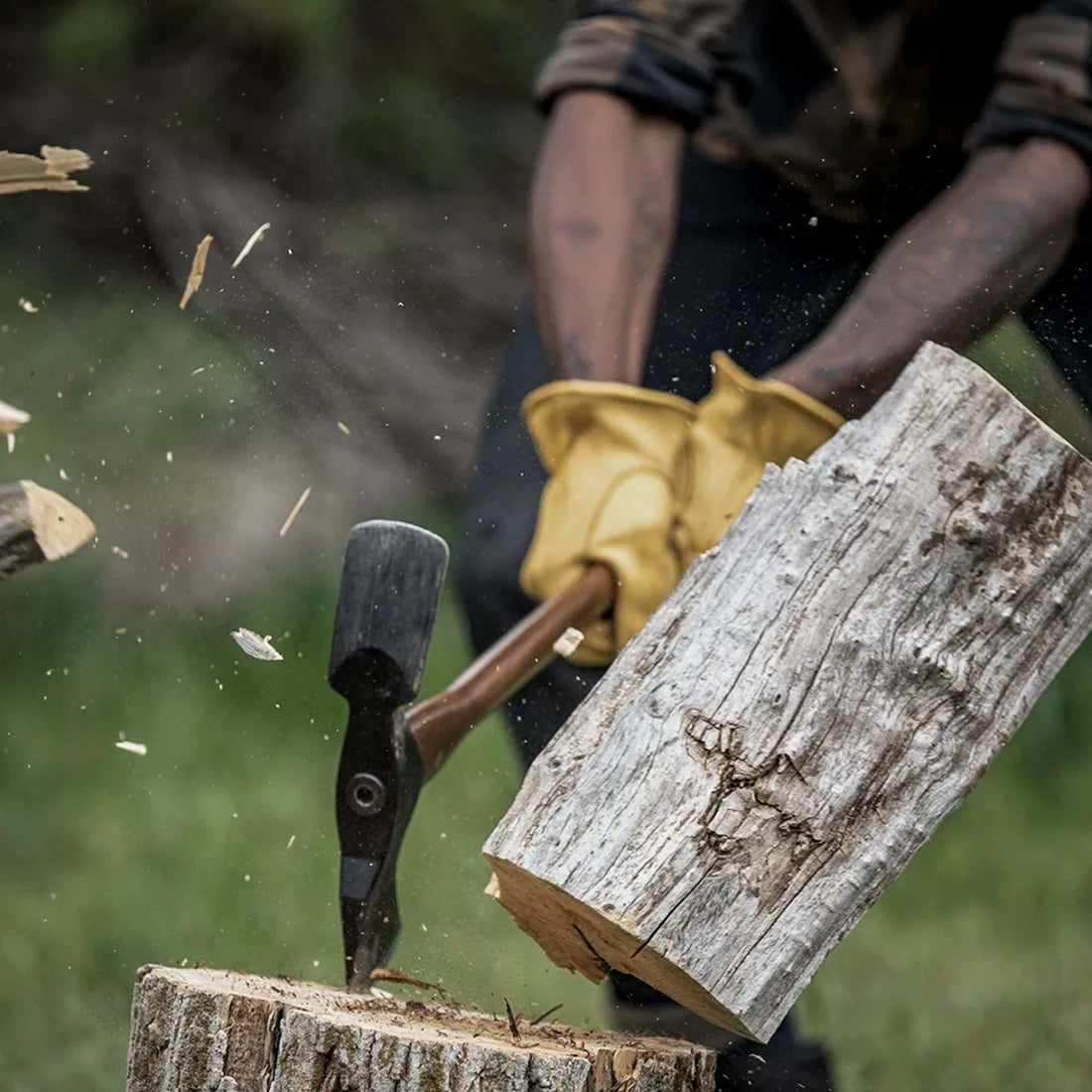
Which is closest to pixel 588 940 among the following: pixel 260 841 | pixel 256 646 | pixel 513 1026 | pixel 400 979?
pixel 513 1026

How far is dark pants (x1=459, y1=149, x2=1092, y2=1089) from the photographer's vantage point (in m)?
1.72

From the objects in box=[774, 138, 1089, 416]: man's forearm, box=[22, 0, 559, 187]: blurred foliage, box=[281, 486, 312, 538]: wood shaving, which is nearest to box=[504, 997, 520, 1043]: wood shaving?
box=[774, 138, 1089, 416]: man's forearm

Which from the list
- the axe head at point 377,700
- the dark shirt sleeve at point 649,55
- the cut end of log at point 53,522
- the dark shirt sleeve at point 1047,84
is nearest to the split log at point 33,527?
the cut end of log at point 53,522

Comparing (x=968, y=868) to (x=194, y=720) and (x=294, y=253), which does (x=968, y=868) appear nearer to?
(x=194, y=720)

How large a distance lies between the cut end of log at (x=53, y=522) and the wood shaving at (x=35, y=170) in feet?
1.20

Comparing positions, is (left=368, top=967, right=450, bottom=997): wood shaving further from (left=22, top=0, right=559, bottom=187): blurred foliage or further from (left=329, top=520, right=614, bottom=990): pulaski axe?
(left=22, top=0, right=559, bottom=187): blurred foliage

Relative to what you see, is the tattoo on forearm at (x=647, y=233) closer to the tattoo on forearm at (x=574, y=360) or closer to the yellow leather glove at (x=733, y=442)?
the tattoo on forearm at (x=574, y=360)

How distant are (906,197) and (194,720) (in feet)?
6.10

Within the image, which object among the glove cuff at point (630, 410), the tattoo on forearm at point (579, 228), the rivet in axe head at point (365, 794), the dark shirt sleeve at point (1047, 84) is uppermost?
the dark shirt sleeve at point (1047, 84)

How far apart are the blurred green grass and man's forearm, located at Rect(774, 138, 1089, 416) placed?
0.05m

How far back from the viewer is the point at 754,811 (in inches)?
43.0

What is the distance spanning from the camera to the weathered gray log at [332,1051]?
1023mm

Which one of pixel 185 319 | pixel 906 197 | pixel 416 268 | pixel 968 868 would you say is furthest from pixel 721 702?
pixel 416 268

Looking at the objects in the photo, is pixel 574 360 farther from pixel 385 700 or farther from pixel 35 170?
pixel 35 170
